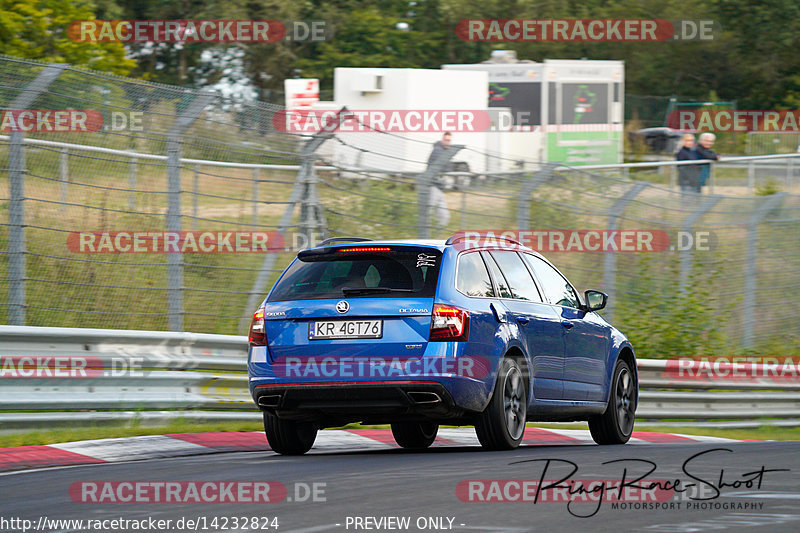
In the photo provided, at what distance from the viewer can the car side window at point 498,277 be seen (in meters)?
9.64

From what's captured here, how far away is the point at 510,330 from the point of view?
9.41 m

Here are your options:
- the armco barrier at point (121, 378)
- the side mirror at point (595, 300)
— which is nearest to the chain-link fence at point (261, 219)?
the armco barrier at point (121, 378)

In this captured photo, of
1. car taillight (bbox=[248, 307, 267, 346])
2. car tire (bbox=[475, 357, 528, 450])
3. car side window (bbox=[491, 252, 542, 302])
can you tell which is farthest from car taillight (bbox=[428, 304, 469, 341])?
car taillight (bbox=[248, 307, 267, 346])

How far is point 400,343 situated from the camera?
878cm

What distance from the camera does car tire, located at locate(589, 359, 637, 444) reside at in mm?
11156

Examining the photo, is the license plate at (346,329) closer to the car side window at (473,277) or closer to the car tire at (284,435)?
the car side window at (473,277)

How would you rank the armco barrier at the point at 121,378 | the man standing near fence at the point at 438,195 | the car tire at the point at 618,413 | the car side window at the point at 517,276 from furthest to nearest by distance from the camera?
1. the man standing near fence at the point at 438,195
2. the car tire at the point at 618,413
3. the armco barrier at the point at 121,378
4. the car side window at the point at 517,276

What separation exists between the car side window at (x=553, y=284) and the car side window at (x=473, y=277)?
94 centimetres

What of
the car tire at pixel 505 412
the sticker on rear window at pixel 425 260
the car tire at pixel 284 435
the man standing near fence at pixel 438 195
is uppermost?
the man standing near fence at pixel 438 195

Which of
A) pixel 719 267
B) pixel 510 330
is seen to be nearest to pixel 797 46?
pixel 719 267

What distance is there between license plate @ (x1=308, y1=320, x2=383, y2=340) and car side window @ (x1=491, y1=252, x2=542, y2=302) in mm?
1404

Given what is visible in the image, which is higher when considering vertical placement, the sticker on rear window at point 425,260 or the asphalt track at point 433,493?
the sticker on rear window at point 425,260

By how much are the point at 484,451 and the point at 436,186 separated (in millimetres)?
4846

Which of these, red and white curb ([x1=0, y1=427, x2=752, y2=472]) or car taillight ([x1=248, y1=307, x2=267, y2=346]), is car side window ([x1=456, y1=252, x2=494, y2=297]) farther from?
red and white curb ([x1=0, y1=427, x2=752, y2=472])
